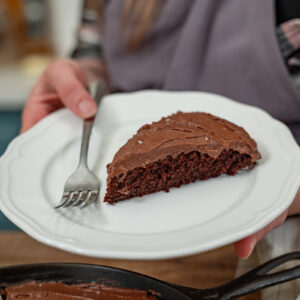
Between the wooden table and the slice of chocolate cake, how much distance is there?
0.43ft

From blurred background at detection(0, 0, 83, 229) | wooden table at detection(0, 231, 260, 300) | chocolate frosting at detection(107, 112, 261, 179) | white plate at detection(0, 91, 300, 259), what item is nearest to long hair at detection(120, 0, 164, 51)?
white plate at detection(0, 91, 300, 259)

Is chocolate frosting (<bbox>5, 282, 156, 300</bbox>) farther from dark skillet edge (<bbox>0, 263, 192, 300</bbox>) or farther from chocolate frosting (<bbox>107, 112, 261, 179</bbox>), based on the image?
chocolate frosting (<bbox>107, 112, 261, 179</bbox>)

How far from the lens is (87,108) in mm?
838

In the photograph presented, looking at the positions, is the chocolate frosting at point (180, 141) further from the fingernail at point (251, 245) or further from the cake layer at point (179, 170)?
the fingernail at point (251, 245)

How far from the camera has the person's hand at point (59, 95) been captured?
0.85 meters

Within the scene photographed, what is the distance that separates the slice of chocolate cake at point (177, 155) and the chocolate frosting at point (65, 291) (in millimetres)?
142

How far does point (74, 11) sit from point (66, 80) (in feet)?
4.18

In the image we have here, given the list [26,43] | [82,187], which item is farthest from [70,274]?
[26,43]

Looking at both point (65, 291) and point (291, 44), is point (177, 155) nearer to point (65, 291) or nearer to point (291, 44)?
point (65, 291)

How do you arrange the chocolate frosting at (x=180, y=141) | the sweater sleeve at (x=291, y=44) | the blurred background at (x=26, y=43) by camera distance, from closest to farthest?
1. the chocolate frosting at (x=180, y=141)
2. the sweater sleeve at (x=291, y=44)
3. the blurred background at (x=26, y=43)

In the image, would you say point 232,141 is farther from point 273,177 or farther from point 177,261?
Answer: point 177,261

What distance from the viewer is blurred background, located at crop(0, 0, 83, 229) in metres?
1.98

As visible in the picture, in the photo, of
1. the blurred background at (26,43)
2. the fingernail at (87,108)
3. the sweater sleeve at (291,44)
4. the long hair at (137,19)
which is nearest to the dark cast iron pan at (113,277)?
the fingernail at (87,108)

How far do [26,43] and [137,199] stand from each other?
64.9 inches
